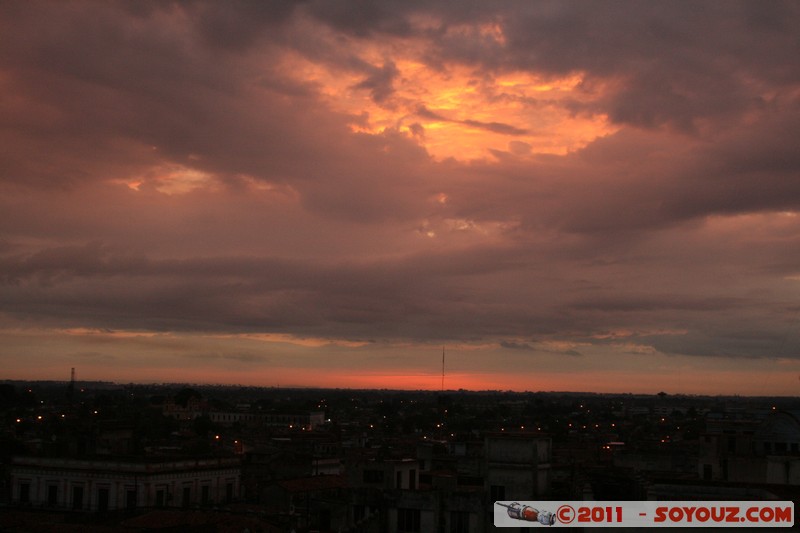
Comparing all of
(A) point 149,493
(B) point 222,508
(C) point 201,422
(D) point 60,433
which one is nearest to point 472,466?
(B) point 222,508

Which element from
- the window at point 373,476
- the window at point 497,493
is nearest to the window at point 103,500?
the window at point 373,476

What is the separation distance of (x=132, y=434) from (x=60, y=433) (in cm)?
623

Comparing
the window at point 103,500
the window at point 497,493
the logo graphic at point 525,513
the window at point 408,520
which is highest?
the window at point 497,493

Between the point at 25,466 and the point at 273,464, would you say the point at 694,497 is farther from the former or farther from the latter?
the point at 273,464

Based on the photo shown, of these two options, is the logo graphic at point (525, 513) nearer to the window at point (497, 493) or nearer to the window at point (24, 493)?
the window at point (497, 493)

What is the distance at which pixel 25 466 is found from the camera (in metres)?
72.4

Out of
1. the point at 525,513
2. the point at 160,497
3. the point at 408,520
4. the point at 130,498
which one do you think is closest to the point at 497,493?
the point at 525,513

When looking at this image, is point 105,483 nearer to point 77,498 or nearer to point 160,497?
point 77,498

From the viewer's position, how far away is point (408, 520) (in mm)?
53625

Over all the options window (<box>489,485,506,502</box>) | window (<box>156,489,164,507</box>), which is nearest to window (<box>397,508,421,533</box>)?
window (<box>489,485,506,502</box>)

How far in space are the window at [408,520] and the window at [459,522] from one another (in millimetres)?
1916

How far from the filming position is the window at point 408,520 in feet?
175

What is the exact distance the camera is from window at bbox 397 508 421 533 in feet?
175

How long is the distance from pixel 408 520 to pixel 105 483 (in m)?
26.6
